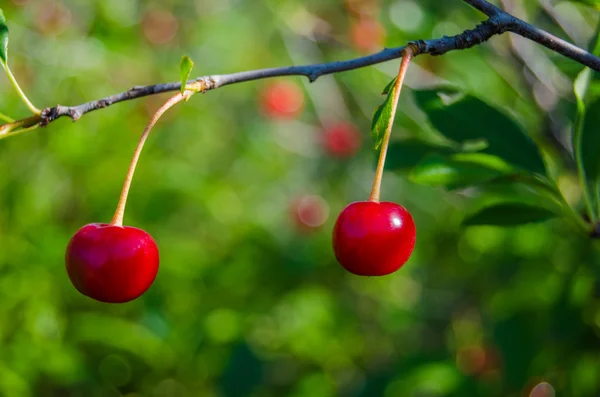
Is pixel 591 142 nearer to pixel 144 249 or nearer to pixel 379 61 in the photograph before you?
→ pixel 379 61

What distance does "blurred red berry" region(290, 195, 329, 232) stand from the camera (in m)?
4.61

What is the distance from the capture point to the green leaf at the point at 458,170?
1539mm

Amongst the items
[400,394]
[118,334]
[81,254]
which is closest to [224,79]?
[81,254]

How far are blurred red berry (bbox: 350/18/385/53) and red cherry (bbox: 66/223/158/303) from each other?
3.28m

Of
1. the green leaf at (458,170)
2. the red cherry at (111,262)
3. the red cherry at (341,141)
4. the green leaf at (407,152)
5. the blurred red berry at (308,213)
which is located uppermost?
the red cherry at (341,141)

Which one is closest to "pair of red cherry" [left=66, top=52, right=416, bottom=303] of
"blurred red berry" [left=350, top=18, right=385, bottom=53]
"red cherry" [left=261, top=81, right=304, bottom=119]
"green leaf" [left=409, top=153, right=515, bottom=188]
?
"green leaf" [left=409, top=153, right=515, bottom=188]

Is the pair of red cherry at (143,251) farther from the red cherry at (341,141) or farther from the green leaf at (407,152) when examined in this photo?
the red cherry at (341,141)

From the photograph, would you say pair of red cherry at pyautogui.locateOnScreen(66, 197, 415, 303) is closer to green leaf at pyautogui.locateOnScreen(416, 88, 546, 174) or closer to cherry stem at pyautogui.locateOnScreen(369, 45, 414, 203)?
cherry stem at pyautogui.locateOnScreen(369, 45, 414, 203)

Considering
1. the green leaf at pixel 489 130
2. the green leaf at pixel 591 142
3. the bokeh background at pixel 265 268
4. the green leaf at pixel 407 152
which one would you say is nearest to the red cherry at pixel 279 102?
the bokeh background at pixel 265 268

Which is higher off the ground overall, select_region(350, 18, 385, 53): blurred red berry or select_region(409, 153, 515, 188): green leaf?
select_region(350, 18, 385, 53): blurred red berry

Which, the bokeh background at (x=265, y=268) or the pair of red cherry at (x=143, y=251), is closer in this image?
the pair of red cherry at (x=143, y=251)

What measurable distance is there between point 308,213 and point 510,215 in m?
3.10

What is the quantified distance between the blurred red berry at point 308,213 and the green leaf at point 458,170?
293 cm

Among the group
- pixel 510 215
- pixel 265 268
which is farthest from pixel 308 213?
pixel 510 215
